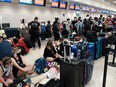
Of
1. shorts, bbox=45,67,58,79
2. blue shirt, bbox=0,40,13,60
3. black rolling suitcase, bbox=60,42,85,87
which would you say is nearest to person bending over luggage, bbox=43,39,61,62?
shorts, bbox=45,67,58,79

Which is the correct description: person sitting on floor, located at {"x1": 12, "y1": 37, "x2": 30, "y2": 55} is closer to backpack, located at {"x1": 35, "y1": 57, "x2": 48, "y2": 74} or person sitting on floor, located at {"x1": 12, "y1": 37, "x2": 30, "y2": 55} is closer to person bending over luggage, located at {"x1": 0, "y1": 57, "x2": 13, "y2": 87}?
backpack, located at {"x1": 35, "y1": 57, "x2": 48, "y2": 74}

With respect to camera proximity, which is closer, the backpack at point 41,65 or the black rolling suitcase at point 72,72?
the black rolling suitcase at point 72,72

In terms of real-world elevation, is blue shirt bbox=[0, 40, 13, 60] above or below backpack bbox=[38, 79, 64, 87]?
above

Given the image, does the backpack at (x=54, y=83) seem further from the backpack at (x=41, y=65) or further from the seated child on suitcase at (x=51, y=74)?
the backpack at (x=41, y=65)

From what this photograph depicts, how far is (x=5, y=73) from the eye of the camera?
3.79 meters

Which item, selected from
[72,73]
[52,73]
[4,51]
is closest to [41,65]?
[52,73]

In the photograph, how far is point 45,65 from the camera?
15.8 feet

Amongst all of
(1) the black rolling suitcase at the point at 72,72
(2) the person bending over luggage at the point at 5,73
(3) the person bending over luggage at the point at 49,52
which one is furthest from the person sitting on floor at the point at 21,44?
(1) the black rolling suitcase at the point at 72,72

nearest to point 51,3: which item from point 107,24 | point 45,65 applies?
point 107,24

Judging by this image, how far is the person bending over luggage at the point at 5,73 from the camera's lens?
11.7 feet

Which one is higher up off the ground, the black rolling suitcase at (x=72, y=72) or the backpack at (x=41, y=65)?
the black rolling suitcase at (x=72, y=72)

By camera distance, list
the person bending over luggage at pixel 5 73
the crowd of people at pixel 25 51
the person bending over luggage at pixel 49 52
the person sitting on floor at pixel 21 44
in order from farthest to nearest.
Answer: the person sitting on floor at pixel 21 44 → the person bending over luggage at pixel 49 52 → the crowd of people at pixel 25 51 → the person bending over luggage at pixel 5 73

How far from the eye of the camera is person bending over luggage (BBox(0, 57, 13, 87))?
3570mm

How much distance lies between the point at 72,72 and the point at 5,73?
147 centimetres
